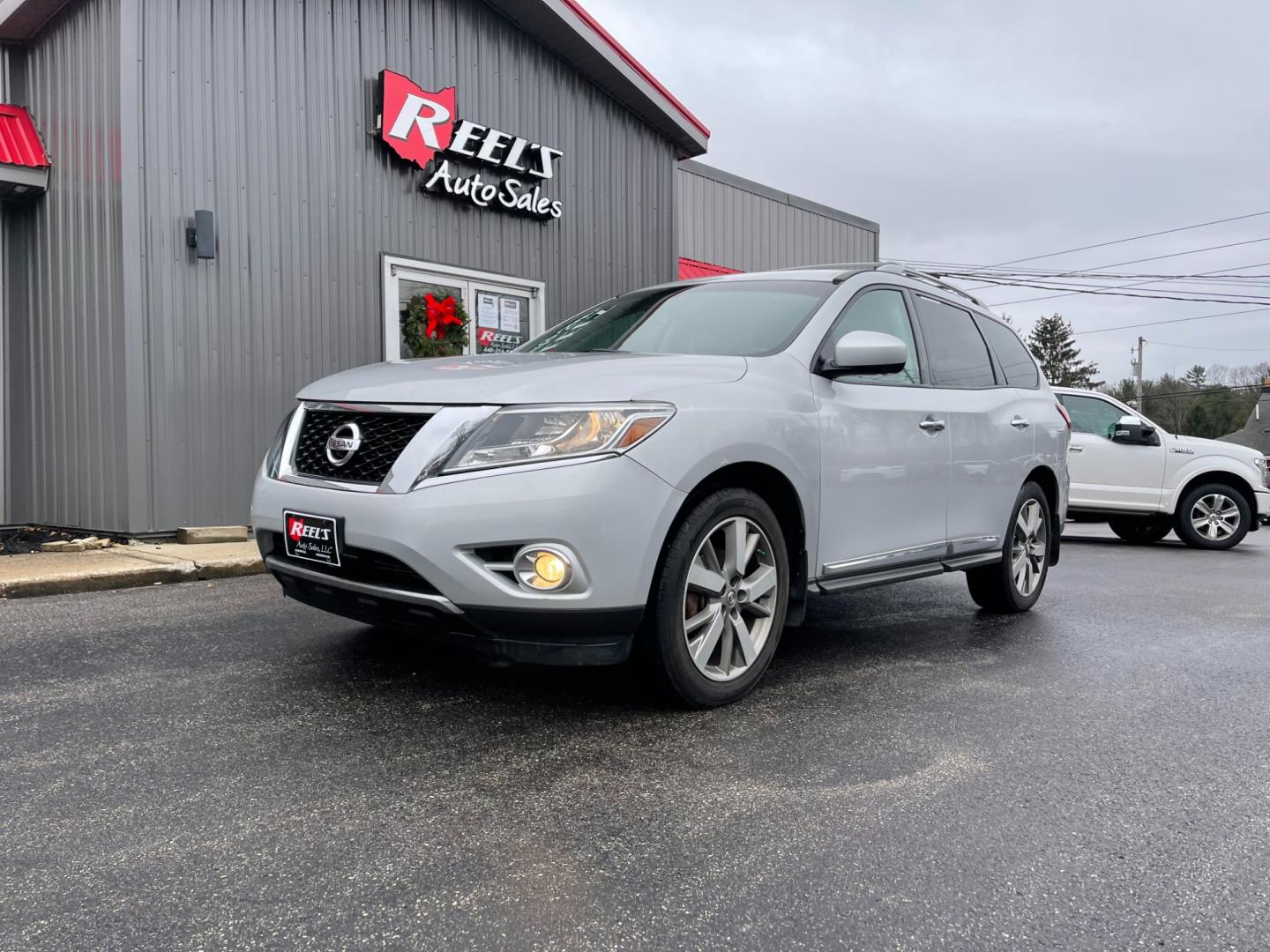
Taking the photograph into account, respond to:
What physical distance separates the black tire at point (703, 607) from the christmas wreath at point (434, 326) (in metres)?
6.13

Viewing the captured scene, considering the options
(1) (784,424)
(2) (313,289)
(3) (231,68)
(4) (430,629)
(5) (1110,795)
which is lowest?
(5) (1110,795)

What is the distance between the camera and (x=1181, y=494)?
10.9 metres

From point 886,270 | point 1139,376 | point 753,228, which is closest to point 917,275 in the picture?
point 886,270

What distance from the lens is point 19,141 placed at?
807 centimetres

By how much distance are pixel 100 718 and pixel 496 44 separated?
8684 mm

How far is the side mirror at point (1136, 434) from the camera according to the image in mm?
10812

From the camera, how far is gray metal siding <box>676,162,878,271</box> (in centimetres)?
1485

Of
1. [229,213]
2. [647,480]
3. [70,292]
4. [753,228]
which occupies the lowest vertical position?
[647,480]

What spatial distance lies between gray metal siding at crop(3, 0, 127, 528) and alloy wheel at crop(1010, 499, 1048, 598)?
6.29m

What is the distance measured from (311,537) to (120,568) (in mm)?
Result: 3448

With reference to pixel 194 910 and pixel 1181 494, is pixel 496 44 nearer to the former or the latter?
pixel 1181 494

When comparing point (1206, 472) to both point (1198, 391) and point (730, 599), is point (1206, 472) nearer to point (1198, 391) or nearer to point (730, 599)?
point (730, 599)

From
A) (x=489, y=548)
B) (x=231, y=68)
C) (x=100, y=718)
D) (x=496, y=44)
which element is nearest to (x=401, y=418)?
(x=489, y=548)

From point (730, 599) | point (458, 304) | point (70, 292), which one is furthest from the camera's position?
point (458, 304)
